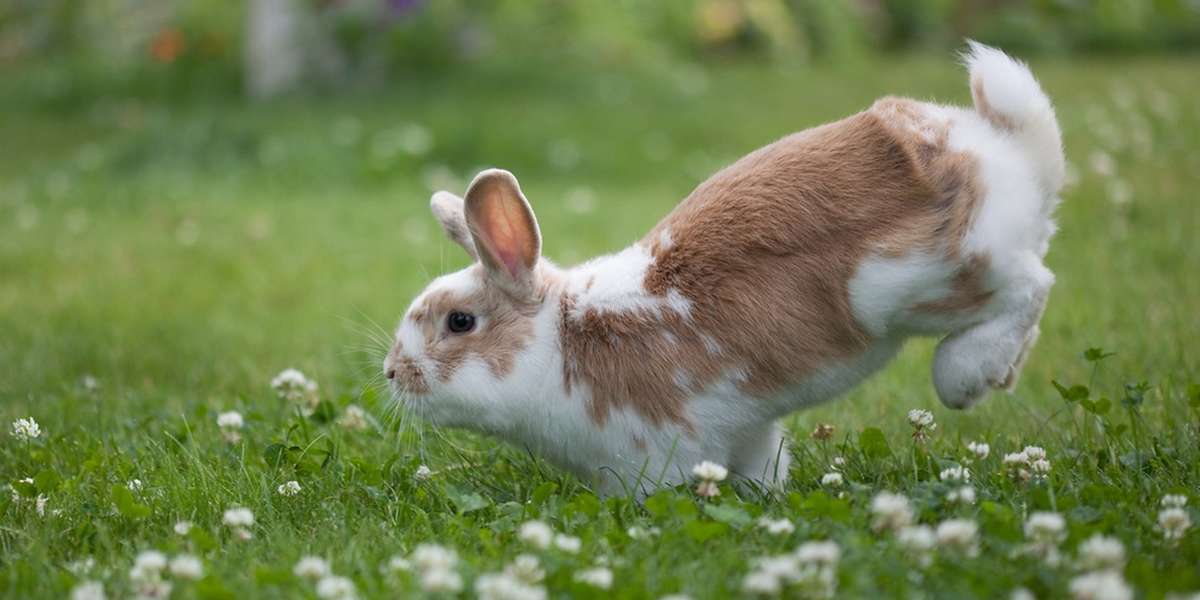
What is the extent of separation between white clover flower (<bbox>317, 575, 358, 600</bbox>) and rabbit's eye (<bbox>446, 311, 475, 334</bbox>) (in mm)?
1142

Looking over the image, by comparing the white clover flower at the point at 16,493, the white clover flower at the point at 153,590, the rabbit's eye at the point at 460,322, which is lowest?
the white clover flower at the point at 16,493

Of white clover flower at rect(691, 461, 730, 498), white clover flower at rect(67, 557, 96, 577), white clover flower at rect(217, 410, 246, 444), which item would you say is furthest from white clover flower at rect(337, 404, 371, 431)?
white clover flower at rect(691, 461, 730, 498)

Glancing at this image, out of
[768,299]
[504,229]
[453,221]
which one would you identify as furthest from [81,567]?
[768,299]

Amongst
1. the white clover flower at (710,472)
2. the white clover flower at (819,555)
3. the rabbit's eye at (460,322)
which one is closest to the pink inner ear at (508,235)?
the rabbit's eye at (460,322)

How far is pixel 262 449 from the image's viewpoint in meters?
4.02

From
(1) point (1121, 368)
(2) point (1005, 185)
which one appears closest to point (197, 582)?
(2) point (1005, 185)

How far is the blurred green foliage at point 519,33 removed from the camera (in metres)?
11.7

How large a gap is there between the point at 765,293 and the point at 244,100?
32.2 feet

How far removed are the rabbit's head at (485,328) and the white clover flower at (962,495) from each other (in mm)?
1097

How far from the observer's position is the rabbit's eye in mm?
3609

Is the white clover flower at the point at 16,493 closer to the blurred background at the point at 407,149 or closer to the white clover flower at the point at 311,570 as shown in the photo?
the blurred background at the point at 407,149

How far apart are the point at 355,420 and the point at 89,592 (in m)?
1.68

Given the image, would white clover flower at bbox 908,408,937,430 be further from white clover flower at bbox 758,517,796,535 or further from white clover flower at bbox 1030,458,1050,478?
white clover flower at bbox 758,517,796,535

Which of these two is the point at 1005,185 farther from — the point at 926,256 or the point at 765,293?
the point at 765,293
